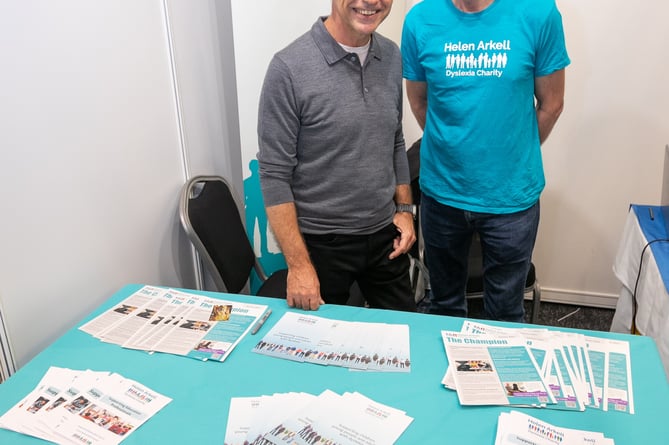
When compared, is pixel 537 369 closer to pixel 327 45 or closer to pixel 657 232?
pixel 327 45

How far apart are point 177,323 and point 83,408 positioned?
33 centimetres

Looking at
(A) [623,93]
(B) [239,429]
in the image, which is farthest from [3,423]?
(A) [623,93]

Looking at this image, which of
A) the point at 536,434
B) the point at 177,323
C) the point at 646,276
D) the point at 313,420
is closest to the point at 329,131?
the point at 177,323

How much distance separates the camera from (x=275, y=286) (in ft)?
6.66

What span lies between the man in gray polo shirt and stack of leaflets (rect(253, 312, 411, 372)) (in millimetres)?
99

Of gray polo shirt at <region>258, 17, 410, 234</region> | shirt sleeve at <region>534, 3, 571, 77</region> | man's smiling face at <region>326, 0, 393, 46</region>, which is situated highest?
man's smiling face at <region>326, 0, 393, 46</region>

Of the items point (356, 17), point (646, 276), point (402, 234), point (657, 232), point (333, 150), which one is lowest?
point (646, 276)

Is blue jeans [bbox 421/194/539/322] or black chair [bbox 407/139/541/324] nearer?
blue jeans [bbox 421/194/539/322]

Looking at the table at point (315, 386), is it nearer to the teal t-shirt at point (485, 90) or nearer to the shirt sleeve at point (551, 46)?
the teal t-shirt at point (485, 90)

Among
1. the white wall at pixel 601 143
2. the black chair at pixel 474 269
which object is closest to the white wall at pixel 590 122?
the white wall at pixel 601 143

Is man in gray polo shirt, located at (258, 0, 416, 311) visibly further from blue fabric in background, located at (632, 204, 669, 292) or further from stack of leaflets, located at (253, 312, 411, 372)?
blue fabric in background, located at (632, 204, 669, 292)

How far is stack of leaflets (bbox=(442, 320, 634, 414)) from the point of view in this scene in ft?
3.51

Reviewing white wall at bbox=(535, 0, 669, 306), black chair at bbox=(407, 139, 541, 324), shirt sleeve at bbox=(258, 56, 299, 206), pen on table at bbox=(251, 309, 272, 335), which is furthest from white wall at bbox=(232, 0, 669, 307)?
pen on table at bbox=(251, 309, 272, 335)

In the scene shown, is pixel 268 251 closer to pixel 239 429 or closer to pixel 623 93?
pixel 239 429
